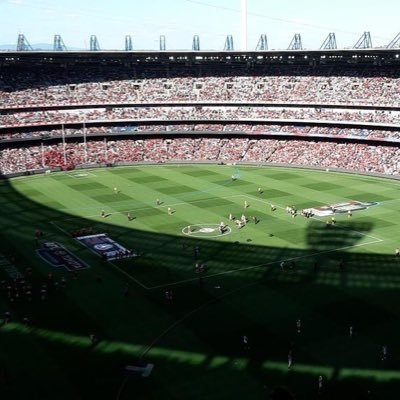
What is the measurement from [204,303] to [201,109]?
77246mm

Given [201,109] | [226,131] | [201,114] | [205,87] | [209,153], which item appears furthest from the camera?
[205,87]

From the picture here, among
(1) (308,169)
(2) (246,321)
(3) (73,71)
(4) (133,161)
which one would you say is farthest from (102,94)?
(2) (246,321)

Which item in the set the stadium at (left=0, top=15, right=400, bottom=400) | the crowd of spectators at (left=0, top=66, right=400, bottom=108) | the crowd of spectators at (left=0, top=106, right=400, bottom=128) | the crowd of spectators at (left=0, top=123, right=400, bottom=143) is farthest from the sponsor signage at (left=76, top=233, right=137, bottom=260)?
the crowd of spectators at (left=0, top=66, right=400, bottom=108)

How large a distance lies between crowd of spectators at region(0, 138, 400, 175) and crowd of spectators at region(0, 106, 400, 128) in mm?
4875

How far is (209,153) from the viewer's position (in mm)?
107250

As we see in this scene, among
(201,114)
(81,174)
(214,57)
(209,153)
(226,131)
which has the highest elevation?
(214,57)

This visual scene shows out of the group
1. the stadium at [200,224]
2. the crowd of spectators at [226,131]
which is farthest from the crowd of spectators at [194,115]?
the crowd of spectators at [226,131]

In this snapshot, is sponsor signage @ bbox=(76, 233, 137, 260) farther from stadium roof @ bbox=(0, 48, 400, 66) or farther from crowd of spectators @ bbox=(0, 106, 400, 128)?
stadium roof @ bbox=(0, 48, 400, 66)

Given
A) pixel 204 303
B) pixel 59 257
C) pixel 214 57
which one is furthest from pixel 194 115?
pixel 204 303

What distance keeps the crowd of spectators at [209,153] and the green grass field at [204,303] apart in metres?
22.1

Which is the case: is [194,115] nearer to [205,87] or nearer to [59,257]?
[205,87]

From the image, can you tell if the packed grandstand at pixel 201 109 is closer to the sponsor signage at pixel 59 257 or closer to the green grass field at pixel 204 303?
the green grass field at pixel 204 303

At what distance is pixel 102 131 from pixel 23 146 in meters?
15.4

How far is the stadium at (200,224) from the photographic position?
33.3m
